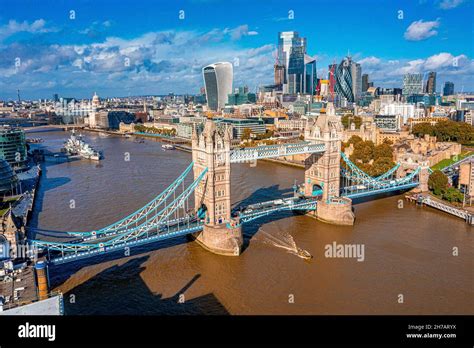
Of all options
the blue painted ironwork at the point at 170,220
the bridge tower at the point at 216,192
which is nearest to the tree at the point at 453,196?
the blue painted ironwork at the point at 170,220

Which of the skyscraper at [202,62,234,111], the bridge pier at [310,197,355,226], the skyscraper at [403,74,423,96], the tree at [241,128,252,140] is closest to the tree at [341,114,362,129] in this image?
the tree at [241,128,252,140]

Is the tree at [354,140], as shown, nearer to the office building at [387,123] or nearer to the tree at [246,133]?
the office building at [387,123]

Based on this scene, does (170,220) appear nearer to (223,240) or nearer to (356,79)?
(223,240)

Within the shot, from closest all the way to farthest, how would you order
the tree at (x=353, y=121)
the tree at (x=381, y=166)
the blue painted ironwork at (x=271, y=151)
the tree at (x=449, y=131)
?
the blue painted ironwork at (x=271, y=151) → the tree at (x=381, y=166) → the tree at (x=449, y=131) → the tree at (x=353, y=121)

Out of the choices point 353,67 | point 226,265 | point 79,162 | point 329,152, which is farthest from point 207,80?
point 226,265

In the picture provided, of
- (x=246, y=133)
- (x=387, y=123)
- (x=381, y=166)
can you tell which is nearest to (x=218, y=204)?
(x=381, y=166)

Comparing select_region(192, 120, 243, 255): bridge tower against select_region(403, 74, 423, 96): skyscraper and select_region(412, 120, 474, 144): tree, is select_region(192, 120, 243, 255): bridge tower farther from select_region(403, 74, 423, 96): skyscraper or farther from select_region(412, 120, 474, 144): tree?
select_region(403, 74, 423, 96): skyscraper
